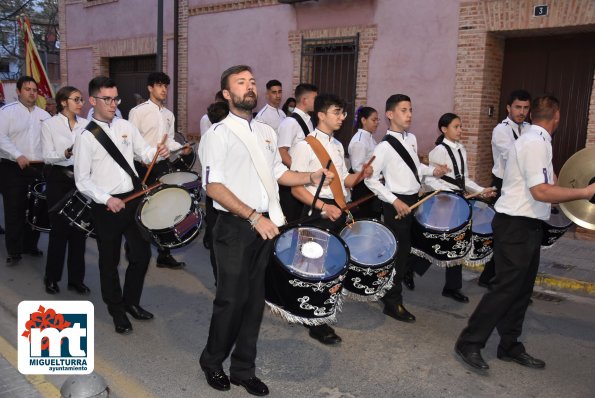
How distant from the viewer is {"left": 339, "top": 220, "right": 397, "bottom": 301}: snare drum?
415 cm

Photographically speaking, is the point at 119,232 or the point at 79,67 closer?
the point at 119,232

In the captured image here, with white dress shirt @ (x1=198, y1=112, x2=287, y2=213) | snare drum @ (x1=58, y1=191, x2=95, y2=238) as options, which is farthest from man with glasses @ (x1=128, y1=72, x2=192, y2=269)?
white dress shirt @ (x1=198, y1=112, x2=287, y2=213)

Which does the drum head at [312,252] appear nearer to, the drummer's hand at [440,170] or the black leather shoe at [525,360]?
the black leather shoe at [525,360]

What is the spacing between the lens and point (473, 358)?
4.17 meters

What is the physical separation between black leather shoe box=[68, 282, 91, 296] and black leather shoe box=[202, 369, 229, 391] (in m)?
2.43

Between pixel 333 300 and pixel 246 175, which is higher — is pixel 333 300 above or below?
below

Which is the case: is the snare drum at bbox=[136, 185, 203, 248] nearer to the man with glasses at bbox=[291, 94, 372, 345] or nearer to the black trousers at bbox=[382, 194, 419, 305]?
the man with glasses at bbox=[291, 94, 372, 345]

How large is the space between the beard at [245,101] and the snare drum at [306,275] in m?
0.81

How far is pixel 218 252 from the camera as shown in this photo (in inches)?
142

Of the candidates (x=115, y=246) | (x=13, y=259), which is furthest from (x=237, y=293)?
(x=13, y=259)

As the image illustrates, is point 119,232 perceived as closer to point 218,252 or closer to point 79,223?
point 79,223

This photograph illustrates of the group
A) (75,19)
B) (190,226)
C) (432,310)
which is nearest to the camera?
(190,226)

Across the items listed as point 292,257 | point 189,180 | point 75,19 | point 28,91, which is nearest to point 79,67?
point 75,19

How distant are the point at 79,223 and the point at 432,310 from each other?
10.8 ft
